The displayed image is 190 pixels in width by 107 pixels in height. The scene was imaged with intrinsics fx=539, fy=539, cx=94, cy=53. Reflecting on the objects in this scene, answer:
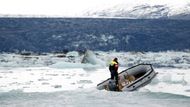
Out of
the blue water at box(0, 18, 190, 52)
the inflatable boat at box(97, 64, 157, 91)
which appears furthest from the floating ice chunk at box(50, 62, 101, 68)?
the blue water at box(0, 18, 190, 52)

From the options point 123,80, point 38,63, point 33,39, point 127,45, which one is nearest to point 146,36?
point 127,45

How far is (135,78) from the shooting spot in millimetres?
33000

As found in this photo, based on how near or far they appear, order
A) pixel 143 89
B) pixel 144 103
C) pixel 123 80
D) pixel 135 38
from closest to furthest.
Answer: pixel 144 103 < pixel 143 89 < pixel 123 80 < pixel 135 38

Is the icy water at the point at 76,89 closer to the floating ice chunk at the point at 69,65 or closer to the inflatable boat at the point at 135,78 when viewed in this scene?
the floating ice chunk at the point at 69,65

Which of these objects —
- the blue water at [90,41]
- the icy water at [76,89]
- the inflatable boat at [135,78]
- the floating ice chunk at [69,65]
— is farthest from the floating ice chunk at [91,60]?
the blue water at [90,41]

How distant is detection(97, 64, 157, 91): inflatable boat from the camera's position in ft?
94.7

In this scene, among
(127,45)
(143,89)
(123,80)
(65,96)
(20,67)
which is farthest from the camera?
(127,45)

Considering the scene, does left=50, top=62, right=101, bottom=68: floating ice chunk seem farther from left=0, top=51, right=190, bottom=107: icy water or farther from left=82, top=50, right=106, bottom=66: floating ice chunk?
left=82, top=50, right=106, bottom=66: floating ice chunk

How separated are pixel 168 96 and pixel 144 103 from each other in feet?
8.34

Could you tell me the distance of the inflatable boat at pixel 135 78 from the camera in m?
28.9

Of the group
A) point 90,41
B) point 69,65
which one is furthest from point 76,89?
point 90,41

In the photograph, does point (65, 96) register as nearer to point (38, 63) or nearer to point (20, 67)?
point (20, 67)

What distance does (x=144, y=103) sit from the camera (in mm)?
23469

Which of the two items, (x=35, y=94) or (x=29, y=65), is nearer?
(x=35, y=94)
